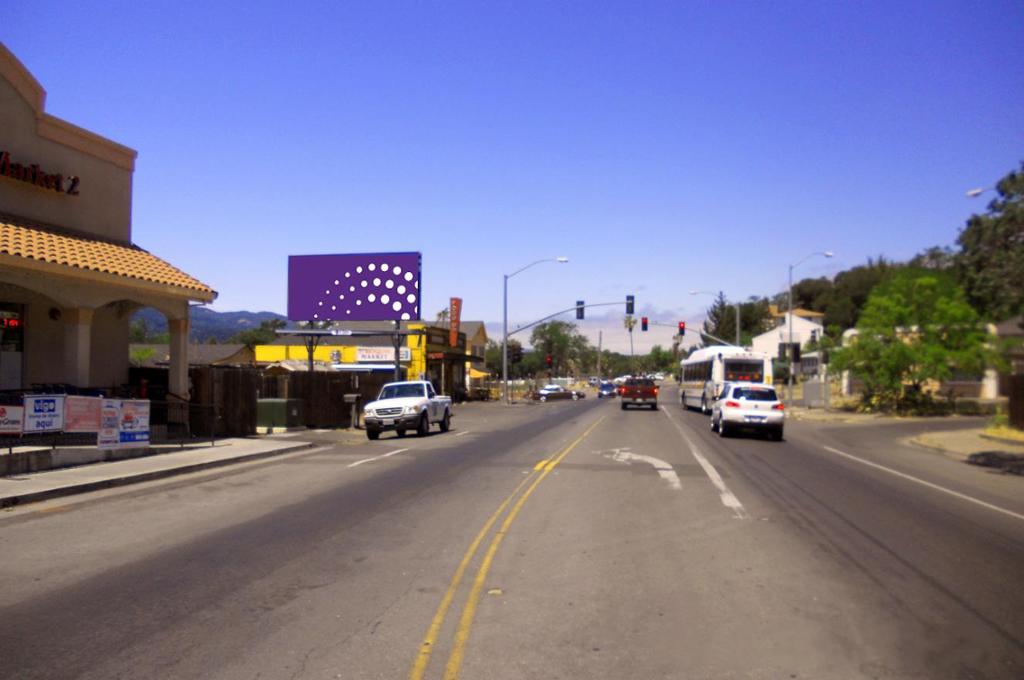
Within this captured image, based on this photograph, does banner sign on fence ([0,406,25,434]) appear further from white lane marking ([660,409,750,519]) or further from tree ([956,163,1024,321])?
tree ([956,163,1024,321])

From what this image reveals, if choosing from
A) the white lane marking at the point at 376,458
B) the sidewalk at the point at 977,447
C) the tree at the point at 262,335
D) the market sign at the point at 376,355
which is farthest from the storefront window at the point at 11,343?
the tree at the point at 262,335

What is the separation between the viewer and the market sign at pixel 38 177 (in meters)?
20.8

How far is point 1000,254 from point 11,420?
19.6m

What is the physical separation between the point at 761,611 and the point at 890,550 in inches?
132

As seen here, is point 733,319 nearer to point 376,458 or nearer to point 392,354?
point 392,354

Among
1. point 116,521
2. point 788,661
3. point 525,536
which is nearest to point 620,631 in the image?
point 788,661

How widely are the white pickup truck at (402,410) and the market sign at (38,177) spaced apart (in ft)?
34.5

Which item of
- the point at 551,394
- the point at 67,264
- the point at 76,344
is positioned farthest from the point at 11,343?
the point at 551,394

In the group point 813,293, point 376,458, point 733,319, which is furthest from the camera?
point 813,293

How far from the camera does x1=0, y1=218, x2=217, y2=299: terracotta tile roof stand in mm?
19184

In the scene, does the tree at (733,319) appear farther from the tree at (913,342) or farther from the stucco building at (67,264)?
the stucco building at (67,264)

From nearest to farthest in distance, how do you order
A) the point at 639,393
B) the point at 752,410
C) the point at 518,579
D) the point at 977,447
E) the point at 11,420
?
the point at 518,579
the point at 11,420
the point at 977,447
the point at 752,410
the point at 639,393

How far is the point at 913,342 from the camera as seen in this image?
4188cm

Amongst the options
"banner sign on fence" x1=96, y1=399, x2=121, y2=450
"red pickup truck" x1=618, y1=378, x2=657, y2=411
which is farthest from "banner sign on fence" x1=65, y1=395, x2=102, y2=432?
"red pickup truck" x1=618, y1=378, x2=657, y2=411
